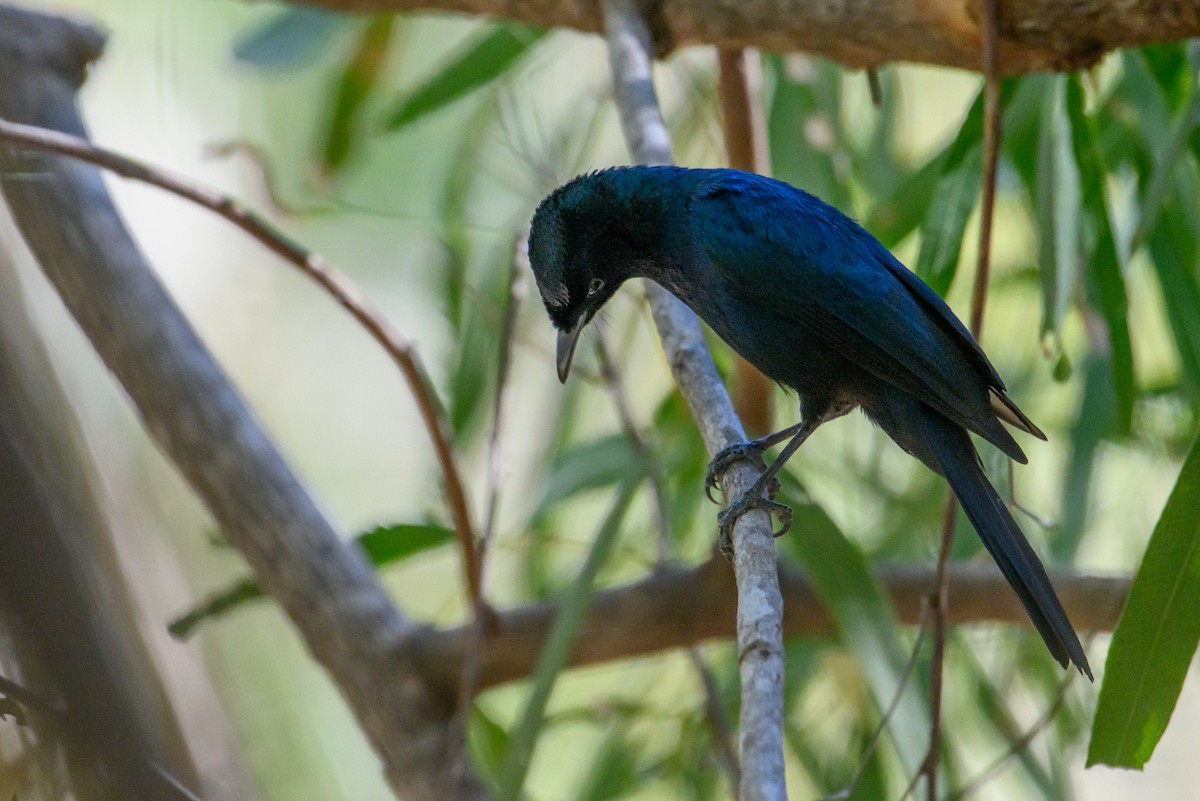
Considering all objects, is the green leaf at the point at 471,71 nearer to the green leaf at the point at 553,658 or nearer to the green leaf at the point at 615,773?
the green leaf at the point at 553,658

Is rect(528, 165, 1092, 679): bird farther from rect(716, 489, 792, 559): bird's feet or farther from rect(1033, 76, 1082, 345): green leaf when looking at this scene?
rect(1033, 76, 1082, 345): green leaf

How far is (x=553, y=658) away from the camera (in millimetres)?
2664

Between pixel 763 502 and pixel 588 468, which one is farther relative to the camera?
pixel 588 468

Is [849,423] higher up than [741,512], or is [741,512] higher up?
[849,423]

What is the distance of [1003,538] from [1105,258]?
112 centimetres

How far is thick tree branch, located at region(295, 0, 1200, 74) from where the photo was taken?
2551mm

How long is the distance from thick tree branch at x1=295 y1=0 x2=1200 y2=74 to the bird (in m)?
0.38

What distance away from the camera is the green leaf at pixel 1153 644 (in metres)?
2.12

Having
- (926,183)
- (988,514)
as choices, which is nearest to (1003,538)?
(988,514)

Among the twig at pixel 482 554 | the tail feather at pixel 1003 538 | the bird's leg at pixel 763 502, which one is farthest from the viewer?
the twig at pixel 482 554

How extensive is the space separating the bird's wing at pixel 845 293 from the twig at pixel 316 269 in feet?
2.50

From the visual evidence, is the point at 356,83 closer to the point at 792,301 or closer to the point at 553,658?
the point at 792,301

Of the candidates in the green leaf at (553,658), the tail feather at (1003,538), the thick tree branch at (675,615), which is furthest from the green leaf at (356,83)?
the tail feather at (1003,538)

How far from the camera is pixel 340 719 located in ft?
→ 15.1
